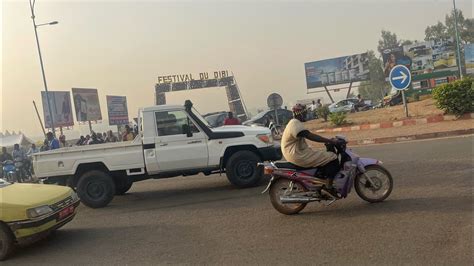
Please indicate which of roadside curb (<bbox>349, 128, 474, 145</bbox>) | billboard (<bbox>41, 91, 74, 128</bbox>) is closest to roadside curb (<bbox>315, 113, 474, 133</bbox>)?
roadside curb (<bbox>349, 128, 474, 145</bbox>)

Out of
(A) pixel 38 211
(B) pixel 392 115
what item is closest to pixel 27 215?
(A) pixel 38 211

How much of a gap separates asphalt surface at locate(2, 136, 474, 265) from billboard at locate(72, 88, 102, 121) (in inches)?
1247

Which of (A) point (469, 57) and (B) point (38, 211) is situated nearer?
(B) point (38, 211)

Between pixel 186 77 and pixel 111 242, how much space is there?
177 feet

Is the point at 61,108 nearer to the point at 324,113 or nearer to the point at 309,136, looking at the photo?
the point at 324,113

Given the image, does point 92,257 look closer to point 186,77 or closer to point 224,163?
point 224,163

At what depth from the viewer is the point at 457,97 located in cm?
1702

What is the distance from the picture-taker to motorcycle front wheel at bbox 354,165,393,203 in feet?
22.6

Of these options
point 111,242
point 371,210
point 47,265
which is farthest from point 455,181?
point 47,265

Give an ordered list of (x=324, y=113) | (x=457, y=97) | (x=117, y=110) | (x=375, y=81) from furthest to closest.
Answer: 1. (x=375, y=81)
2. (x=117, y=110)
3. (x=324, y=113)
4. (x=457, y=97)

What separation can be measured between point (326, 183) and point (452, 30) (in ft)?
287

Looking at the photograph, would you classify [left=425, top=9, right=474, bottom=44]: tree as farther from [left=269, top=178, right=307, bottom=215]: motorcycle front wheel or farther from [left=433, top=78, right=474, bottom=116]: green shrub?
[left=269, top=178, right=307, bottom=215]: motorcycle front wheel

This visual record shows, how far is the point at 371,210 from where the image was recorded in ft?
21.4

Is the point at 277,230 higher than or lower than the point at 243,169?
lower
